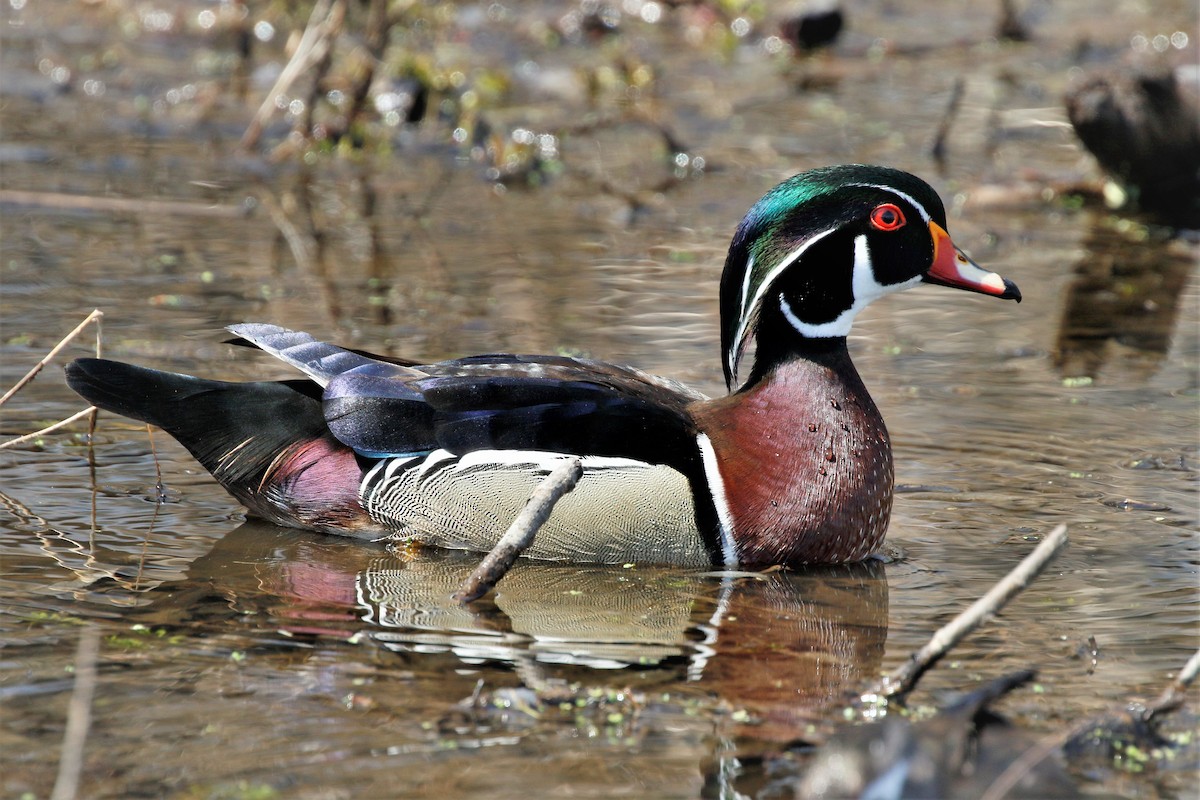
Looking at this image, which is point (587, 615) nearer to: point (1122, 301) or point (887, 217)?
point (887, 217)

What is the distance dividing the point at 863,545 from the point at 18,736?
2.81 m

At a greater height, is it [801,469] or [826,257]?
[826,257]

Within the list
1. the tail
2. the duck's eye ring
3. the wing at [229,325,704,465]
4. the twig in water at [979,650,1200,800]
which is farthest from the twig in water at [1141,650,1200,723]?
the tail

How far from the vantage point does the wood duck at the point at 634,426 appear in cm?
567

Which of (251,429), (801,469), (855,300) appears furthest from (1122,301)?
(251,429)

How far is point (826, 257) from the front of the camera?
591 cm

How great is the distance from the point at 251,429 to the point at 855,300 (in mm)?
2160

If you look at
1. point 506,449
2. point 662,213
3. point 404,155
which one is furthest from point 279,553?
point 404,155

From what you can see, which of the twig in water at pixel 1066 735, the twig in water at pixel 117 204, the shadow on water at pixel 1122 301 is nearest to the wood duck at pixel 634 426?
the twig in water at pixel 1066 735

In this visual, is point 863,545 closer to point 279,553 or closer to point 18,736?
point 279,553

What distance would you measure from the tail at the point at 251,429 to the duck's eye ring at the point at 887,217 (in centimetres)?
198

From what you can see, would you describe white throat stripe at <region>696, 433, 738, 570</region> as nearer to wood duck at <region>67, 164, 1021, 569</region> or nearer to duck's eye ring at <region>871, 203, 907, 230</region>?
wood duck at <region>67, 164, 1021, 569</region>

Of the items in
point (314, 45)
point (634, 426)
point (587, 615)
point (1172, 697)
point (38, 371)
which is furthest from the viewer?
point (314, 45)

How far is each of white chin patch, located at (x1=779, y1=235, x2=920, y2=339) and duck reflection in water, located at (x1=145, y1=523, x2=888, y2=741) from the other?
811 mm
